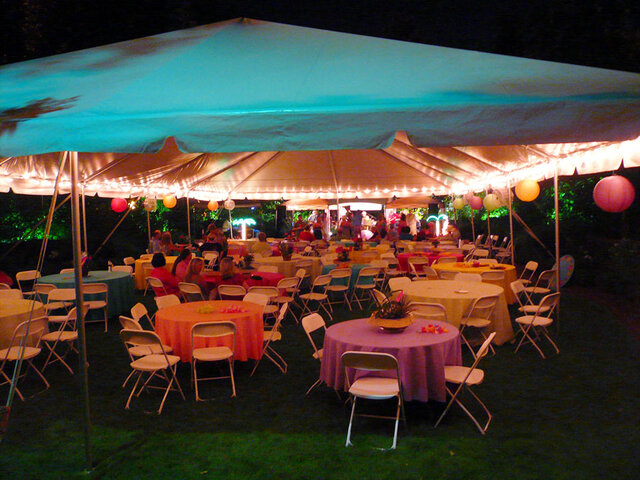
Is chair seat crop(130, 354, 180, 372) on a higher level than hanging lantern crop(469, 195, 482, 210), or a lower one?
lower

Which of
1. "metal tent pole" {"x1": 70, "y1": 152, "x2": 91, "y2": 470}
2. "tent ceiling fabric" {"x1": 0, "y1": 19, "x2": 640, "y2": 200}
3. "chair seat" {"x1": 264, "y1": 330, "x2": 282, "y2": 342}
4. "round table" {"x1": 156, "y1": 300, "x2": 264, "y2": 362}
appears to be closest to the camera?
"tent ceiling fabric" {"x1": 0, "y1": 19, "x2": 640, "y2": 200}

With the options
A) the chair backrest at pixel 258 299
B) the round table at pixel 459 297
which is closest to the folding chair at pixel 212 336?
the chair backrest at pixel 258 299

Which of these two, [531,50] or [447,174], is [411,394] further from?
[531,50]

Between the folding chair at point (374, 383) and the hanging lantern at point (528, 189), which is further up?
the hanging lantern at point (528, 189)

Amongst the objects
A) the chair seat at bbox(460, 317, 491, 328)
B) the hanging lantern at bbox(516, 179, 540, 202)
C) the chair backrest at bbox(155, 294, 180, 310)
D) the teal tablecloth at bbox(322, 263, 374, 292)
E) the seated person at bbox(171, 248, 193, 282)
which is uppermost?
the hanging lantern at bbox(516, 179, 540, 202)

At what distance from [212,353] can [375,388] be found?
1.88m

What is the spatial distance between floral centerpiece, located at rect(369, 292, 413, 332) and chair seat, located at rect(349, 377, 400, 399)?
55cm

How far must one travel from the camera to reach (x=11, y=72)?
4680 millimetres

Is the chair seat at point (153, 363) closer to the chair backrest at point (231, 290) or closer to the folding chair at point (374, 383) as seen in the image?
the folding chair at point (374, 383)

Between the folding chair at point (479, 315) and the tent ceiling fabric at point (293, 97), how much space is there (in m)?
2.98

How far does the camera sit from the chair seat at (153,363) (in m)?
4.90

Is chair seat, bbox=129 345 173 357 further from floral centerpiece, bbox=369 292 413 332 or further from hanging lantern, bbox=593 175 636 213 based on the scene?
hanging lantern, bbox=593 175 636 213

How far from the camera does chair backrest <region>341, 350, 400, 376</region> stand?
159 inches

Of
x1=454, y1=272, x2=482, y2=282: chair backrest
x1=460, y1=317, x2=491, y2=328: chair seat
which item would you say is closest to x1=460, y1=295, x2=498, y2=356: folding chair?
x1=460, y1=317, x2=491, y2=328: chair seat
